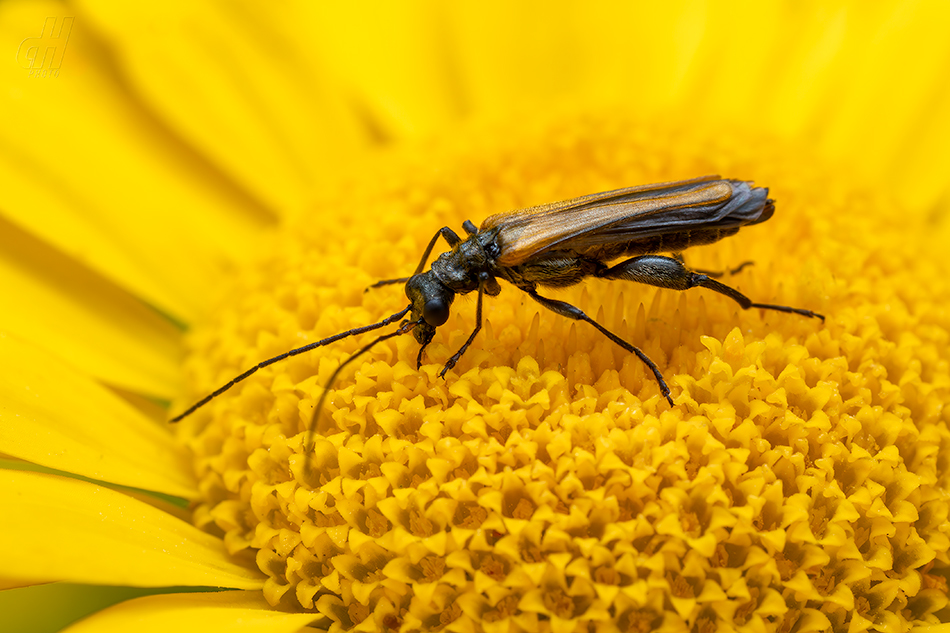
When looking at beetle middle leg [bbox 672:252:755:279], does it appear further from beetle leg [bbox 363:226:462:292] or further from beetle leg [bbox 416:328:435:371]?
beetle leg [bbox 416:328:435:371]

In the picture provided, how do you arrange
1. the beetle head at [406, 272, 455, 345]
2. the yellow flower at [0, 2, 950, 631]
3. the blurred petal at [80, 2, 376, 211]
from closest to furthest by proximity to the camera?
the yellow flower at [0, 2, 950, 631] < the beetle head at [406, 272, 455, 345] < the blurred petal at [80, 2, 376, 211]

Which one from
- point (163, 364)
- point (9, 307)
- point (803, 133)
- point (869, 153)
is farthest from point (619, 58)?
point (9, 307)

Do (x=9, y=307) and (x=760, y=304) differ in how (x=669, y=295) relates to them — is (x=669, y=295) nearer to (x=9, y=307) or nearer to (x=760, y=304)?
(x=760, y=304)

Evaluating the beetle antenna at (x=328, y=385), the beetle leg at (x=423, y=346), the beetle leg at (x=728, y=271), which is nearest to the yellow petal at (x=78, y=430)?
the beetle antenna at (x=328, y=385)

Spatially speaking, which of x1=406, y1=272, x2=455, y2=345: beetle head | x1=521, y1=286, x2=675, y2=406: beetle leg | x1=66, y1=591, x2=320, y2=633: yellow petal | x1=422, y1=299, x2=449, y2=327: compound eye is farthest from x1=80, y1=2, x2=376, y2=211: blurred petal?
x1=66, y1=591, x2=320, y2=633: yellow petal

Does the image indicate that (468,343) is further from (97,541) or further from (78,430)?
(78,430)

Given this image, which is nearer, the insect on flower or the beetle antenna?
the beetle antenna

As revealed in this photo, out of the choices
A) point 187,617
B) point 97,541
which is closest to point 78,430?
point 97,541
